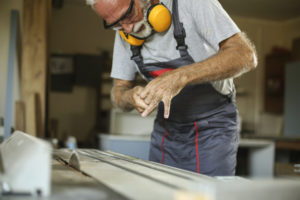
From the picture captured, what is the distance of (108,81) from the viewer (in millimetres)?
5371

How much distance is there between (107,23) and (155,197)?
0.90 m

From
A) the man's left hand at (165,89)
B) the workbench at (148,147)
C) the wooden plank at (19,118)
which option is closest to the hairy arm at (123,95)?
the man's left hand at (165,89)

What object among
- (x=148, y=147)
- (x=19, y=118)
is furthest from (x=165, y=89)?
(x=148, y=147)

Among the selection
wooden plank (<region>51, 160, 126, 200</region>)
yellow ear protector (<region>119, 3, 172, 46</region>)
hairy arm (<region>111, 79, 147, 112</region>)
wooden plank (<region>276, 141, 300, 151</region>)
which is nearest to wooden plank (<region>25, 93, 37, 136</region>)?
hairy arm (<region>111, 79, 147, 112</region>)

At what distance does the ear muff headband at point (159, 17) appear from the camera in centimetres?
128

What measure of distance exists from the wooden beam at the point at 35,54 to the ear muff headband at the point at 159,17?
139 cm

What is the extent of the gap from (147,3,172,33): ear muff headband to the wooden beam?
1386 mm

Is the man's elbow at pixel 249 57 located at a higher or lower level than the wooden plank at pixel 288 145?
higher

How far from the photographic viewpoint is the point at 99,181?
72 cm

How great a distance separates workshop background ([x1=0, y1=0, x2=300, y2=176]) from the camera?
3.57 meters

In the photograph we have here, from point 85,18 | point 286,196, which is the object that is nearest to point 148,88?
point 286,196

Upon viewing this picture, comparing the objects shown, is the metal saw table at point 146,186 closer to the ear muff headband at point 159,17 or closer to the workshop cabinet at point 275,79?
the ear muff headband at point 159,17

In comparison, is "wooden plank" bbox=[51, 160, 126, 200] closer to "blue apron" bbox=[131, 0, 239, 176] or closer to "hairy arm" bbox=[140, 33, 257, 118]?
"hairy arm" bbox=[140, 33, 257, 118]

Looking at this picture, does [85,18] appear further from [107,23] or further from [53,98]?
[107,23]
